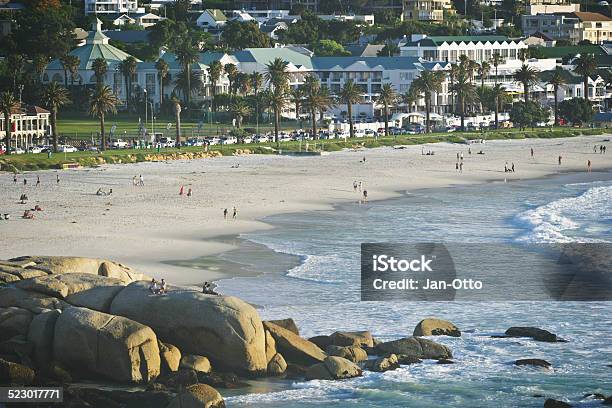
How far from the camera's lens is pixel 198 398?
2691 cm

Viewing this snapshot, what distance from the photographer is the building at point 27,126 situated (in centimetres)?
9381

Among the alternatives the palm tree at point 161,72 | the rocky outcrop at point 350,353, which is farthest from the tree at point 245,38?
the rocky outcrop at point 350,353

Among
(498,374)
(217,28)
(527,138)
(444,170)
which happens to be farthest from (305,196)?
(217,28)

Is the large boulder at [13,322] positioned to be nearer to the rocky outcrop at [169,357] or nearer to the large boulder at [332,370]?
the rocky outcrop at [169,357]

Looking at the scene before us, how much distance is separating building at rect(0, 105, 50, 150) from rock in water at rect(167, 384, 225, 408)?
217 ft

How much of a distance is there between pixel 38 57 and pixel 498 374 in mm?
97846

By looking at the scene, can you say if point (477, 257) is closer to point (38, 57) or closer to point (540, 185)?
point (540, 185)

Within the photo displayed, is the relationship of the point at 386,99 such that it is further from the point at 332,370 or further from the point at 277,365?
the point at 277,365

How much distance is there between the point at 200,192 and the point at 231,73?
58.2m

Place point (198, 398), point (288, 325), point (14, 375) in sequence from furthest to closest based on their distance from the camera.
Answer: point (288, 325), point (14, 375), point (198, 398)

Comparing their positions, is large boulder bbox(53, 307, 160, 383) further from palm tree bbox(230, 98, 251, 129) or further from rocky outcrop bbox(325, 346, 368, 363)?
palm tree bbox(230, 98, 251, 129)

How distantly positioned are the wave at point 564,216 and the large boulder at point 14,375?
25.5m


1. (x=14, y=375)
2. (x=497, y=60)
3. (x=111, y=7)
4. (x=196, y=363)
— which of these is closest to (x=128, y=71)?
(x=497, y=60)

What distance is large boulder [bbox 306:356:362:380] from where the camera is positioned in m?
30.4
